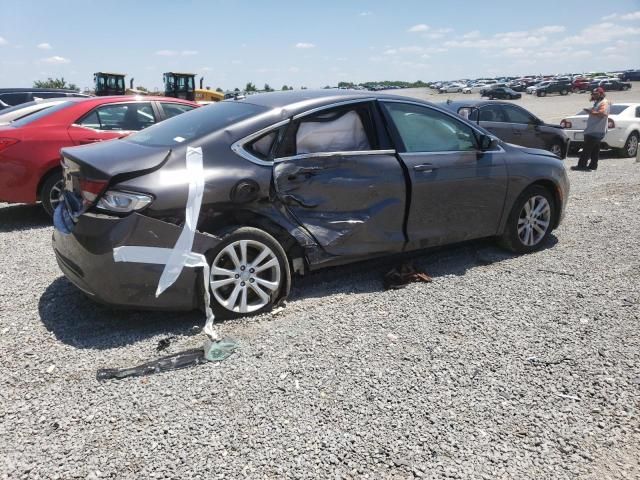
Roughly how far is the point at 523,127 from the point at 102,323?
10913 mm

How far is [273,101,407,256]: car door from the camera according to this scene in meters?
3.98

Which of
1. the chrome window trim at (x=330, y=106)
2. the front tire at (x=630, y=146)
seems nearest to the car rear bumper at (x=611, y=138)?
the front tire at (x=630, y=146)

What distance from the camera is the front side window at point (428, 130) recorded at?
455 centimetres

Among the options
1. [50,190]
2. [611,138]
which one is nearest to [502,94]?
[611,138]

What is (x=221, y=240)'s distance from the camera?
361 centimetres

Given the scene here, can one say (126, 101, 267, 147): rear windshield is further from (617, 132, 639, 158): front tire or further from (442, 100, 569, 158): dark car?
(617, 132, 639, 158): front tire

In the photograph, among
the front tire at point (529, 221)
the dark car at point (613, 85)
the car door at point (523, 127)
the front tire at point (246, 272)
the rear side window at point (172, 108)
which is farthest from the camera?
the dark car at point (613, 85)

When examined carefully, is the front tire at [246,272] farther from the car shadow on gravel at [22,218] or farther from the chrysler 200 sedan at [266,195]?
the car shadow on gravel at [22,218]

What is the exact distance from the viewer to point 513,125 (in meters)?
12.0

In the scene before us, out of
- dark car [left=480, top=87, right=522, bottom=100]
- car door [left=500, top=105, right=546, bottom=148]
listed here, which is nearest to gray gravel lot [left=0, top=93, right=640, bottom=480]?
car door [left=500, top=105, right=546, bottom=148]

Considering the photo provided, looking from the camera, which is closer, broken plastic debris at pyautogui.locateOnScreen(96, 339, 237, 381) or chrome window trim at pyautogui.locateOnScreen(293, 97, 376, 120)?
broken plastic debris at pyautogui.locateOnScreen(96, 339, 237, 381)

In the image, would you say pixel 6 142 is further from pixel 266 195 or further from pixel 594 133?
pixel 594 133

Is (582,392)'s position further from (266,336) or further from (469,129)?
(469,129)

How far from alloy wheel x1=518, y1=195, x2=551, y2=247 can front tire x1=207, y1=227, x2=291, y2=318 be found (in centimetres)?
274
